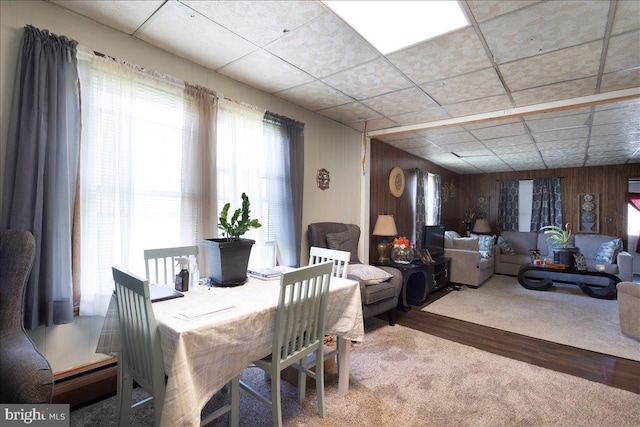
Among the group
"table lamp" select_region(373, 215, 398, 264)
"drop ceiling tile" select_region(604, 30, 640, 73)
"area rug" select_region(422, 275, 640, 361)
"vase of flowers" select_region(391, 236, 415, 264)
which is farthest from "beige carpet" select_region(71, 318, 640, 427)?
"drop ceiling tile" select_region(604, 30, 640, 73)

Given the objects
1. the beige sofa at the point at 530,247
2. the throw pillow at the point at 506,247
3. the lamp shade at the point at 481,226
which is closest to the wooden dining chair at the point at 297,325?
the beige sofa at the point at 530,247

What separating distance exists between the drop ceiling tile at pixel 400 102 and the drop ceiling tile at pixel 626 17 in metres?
1.37

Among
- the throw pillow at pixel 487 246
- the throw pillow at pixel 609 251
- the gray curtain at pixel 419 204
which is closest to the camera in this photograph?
the throw pillow at pixel 609 251

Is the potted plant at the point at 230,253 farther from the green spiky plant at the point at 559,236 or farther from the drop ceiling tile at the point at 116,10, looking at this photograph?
the green spiky plant at the point at 559,236

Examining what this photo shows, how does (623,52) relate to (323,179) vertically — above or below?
above

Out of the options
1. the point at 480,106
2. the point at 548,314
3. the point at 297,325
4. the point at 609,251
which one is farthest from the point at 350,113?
the point at 609,251

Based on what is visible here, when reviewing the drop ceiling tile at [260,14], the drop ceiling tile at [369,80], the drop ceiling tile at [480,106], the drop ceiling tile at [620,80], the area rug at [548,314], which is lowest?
the area rug at [548,314]

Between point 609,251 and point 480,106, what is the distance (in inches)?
170

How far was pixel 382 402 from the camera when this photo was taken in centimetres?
204

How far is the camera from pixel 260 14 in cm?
186

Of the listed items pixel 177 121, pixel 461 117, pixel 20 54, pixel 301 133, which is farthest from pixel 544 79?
pixel 20 54

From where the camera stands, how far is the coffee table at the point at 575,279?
15.3 ft

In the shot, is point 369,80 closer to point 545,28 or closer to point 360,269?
point 545,28

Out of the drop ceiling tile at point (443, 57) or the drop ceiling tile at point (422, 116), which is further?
the drop ceiling tile at point (422, 116)
